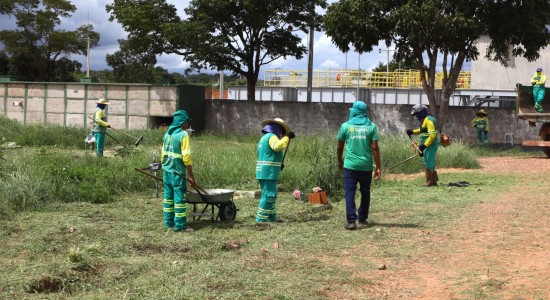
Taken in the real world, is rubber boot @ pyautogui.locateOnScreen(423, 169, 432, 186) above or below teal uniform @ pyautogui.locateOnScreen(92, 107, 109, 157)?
below

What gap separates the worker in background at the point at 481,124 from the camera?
1073 inches

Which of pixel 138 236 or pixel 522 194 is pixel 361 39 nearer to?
pixel 522 194

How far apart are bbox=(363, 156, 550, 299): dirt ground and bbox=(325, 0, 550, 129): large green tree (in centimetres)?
1321

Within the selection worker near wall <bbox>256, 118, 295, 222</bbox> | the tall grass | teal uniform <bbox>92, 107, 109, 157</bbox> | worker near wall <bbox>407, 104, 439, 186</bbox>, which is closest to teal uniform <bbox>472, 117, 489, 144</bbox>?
the tall grass

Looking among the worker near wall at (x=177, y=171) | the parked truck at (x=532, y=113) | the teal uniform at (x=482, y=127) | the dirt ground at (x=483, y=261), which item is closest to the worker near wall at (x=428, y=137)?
the dirt ground at (x=483, y=261)

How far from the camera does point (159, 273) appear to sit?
7215 mm

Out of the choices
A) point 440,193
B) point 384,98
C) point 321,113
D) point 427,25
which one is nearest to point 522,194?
point 440,193

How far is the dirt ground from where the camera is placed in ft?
22.3

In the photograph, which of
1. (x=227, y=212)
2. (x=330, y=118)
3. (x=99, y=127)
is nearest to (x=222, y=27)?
(x=330, y=118)

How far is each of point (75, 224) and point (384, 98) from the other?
34.8 m

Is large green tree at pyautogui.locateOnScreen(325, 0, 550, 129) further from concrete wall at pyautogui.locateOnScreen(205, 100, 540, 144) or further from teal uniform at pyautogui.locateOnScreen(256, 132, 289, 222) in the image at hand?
teal uniform at pyautogui.locateOnScreen(256, 132, 289, 222)

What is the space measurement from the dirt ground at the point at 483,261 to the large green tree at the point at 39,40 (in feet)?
135

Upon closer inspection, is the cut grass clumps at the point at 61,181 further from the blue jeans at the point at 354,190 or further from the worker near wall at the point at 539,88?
the worker near wall at the point at 539,88

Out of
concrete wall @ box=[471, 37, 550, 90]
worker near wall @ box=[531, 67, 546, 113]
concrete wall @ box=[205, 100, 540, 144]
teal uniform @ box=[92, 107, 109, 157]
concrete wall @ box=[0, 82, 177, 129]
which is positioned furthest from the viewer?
concrete wall @ box=[471, 37, 550, 90]
